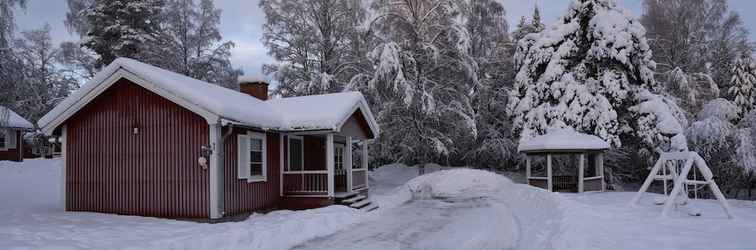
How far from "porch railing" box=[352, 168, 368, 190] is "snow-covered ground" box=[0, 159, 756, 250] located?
159cm

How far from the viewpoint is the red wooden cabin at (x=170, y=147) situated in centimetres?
1191

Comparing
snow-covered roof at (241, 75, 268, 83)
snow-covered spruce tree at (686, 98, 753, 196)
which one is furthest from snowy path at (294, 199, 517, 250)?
snow-covered spruce tree at (686, 98, 753, 196)

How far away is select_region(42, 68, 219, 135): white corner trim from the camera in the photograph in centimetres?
1162

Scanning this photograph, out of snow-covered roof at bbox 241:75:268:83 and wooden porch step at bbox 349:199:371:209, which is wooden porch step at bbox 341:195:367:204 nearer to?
wooden porch step at bbox 349:199:371:209

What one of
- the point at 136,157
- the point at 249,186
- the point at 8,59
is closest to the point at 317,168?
the point at 249,186

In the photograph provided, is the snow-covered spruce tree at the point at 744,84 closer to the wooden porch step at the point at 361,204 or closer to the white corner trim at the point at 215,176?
the wooden porch step at the point at 361,204

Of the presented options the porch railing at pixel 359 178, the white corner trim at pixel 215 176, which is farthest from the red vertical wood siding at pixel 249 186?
the porch railing at pixel 359 178

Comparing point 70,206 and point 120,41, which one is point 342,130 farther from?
point 120,41

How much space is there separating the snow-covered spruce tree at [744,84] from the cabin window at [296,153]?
65.4 feet

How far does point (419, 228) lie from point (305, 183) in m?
5.28

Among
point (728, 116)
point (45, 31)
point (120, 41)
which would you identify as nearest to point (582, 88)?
point (728, 116)

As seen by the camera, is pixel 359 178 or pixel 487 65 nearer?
pixel 359 178

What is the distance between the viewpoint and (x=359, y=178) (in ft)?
55.5

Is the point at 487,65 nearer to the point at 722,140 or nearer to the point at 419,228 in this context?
the point at 722,140
